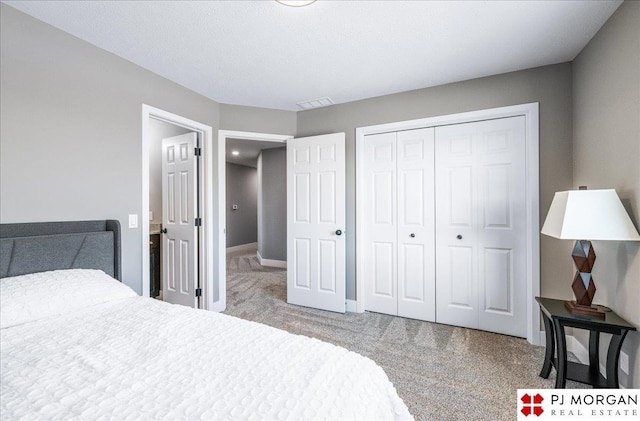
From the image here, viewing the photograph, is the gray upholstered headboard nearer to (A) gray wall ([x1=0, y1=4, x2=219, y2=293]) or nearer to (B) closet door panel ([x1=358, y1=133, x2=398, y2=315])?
(A) gray wall ([x1=0, y1=4, x2=219, y2=293])

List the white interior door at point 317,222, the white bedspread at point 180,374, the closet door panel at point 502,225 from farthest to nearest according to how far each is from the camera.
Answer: the white interior door at point 317,222, the closet door panel at point 502,225, the white bedspread at point 180,374

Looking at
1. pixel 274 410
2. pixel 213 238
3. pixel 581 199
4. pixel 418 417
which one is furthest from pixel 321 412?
pixel 213 238

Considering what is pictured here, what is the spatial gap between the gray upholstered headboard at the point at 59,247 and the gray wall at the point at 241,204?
5.10 meters

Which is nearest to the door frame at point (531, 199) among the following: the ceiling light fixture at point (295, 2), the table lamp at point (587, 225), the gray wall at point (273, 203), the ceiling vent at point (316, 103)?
the table lamp at point (587, 225)

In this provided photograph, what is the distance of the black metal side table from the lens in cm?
161

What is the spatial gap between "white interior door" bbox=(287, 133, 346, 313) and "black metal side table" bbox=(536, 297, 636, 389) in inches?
71.9

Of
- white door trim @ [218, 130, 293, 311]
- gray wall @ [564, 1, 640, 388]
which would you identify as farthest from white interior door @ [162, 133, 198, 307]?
gray wall @ [564, 1, 640, 388]

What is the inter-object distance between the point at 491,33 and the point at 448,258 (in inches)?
76.0

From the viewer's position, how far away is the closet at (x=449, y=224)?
2609 mm

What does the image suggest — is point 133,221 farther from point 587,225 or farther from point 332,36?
point 587,225

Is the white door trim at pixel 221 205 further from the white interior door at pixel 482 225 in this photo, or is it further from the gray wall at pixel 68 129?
the white interior door at pixel 482 225

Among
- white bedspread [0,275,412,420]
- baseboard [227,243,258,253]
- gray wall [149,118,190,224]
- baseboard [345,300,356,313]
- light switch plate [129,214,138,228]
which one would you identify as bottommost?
baseboard [345,300,356,313]

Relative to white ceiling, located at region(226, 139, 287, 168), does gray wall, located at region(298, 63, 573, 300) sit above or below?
below

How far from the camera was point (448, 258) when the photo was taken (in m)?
2.88
